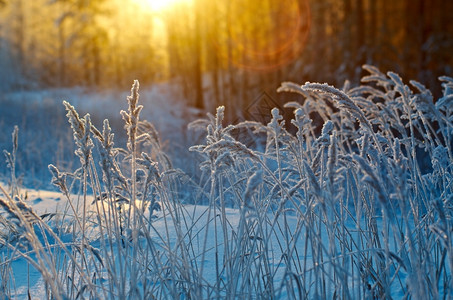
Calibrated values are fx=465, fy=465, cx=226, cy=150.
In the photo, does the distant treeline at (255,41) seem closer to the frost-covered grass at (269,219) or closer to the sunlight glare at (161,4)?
the sunlight glare at (161,4)

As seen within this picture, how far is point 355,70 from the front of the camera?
540 inches

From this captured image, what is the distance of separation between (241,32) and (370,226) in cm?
2240

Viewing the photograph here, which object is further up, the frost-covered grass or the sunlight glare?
the sunlight glare

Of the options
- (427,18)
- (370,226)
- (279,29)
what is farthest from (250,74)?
(370,226)

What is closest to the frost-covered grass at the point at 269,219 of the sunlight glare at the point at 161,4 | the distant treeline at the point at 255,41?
the distant treeline at the point at 255,41

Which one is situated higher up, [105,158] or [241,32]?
[241,32]

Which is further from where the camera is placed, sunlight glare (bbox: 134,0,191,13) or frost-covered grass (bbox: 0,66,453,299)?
sunlight glare (bbox: 134,0,191,13)

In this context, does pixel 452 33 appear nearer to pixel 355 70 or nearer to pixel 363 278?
pixel 355 70

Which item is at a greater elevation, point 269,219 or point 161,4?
point 161,4

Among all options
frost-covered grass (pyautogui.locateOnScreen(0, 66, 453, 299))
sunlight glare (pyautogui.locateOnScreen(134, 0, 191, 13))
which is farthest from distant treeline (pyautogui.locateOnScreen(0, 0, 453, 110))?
frost-covered grass (pyautogui.locateOnScreen(0, 66, 453, 299))

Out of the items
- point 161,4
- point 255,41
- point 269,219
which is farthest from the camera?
point 161,4

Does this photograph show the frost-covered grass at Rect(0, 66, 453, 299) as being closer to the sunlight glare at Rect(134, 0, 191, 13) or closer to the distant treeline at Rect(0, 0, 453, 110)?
the distant treeline at Rect(0, 0, 453, 110)

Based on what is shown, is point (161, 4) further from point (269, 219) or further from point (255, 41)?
→ point (269, 219)

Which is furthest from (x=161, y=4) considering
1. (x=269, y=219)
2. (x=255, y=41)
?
(x=269, y=219)
